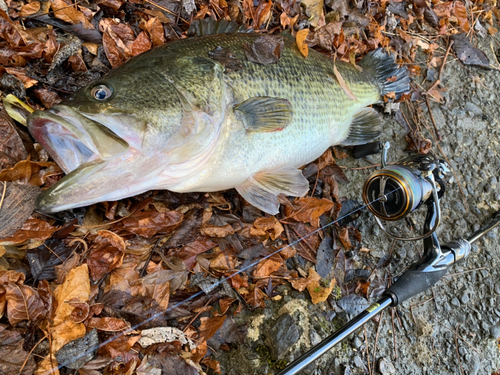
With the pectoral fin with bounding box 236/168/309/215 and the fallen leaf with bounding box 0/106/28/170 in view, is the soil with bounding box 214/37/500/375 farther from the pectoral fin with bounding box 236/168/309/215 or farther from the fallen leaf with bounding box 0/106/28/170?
the fallen leaf with bounding box 0/106/28/170

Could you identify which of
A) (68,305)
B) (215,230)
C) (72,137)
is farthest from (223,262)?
(72,137)

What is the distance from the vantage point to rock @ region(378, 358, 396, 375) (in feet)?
7.42

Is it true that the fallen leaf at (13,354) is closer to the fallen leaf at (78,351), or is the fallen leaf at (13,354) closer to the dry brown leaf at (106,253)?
the fallen leaf at (78,351)

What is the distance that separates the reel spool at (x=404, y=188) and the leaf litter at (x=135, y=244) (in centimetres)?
35

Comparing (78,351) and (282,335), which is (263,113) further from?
(78,351)

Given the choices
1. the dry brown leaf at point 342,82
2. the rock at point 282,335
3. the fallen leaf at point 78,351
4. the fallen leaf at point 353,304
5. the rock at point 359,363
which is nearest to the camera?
the fallen leaf at point 78,351

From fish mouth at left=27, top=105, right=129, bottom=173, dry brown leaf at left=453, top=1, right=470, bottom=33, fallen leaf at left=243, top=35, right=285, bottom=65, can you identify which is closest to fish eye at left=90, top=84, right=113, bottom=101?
fish mouth at left=27, top=105, right=129, bottom=173

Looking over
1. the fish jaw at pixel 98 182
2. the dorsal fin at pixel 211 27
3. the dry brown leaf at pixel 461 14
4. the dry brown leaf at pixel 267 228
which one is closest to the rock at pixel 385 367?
the dry brown leaf at pixel 267 228

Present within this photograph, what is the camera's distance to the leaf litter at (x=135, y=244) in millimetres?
1659

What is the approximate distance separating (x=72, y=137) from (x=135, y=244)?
703 millimetres

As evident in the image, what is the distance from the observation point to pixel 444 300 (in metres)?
2.72

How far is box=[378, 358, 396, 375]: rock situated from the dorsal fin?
2440 mm

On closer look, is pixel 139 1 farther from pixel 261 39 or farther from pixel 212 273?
pixel 212 273

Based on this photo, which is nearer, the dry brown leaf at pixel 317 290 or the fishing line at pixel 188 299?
the fishing line at pixel 188 299
